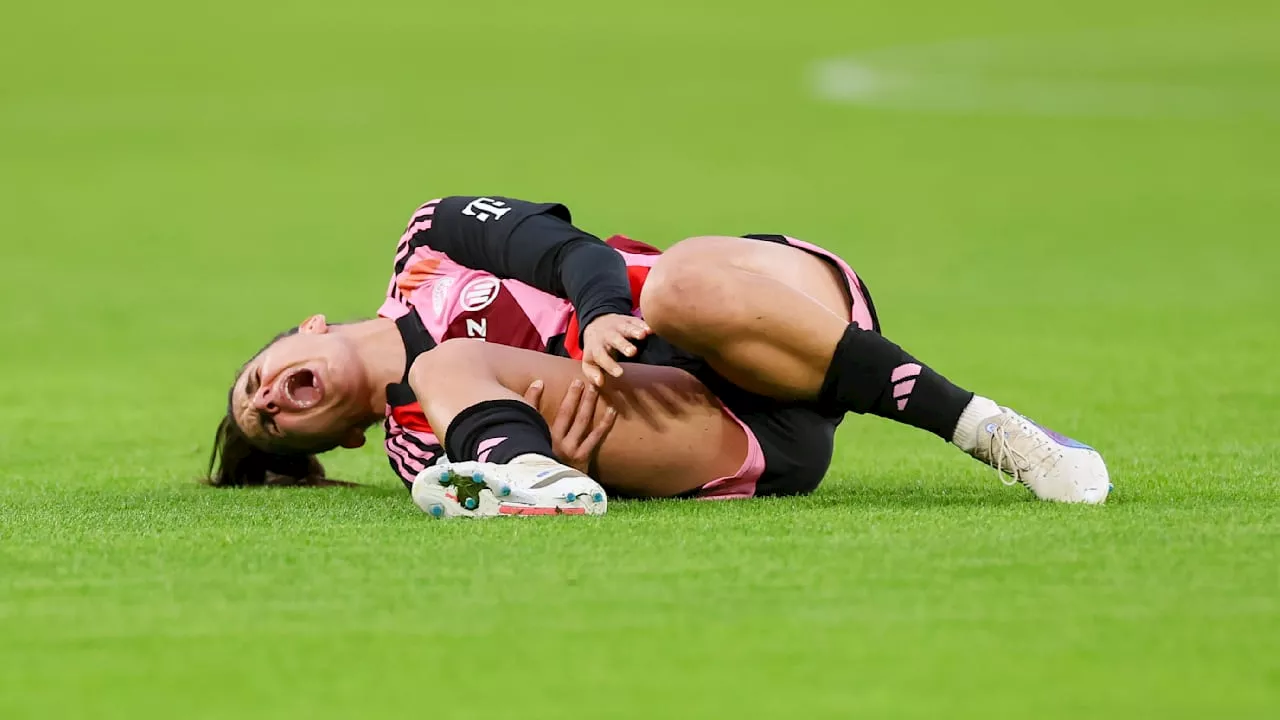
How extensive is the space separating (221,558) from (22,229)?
8.17 meters

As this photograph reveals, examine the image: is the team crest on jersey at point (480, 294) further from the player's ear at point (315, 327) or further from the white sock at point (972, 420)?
the white sock at point (972, 420)

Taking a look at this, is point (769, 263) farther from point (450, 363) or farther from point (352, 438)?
point (352, 438)

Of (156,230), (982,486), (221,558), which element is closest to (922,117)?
(156,230)

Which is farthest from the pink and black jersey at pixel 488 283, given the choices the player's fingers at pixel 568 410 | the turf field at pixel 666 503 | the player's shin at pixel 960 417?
the player's shin at pixel 960 417

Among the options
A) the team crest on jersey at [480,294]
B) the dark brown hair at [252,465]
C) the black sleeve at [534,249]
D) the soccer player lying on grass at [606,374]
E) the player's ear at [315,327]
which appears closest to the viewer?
the soccer player lying on grass at [606,374]

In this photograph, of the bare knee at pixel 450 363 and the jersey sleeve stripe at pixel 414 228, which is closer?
the bare knee at pixel 450 363

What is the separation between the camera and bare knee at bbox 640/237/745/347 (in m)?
3.37

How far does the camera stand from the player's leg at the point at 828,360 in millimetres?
3377

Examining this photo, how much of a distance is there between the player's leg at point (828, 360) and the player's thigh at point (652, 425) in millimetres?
190

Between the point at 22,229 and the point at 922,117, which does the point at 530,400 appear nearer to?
the point at 22,229

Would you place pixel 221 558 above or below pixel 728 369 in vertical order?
below

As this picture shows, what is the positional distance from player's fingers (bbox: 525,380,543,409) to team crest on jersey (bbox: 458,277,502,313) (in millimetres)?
298

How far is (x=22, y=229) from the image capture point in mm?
10633

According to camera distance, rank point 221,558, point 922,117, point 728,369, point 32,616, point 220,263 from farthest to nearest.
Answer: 1. point 922,117
2. point 220,263
3. point 728,369
4. point 221,558
5. point 32,616
